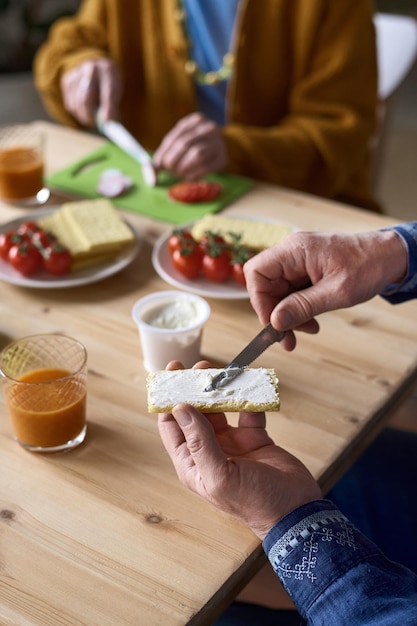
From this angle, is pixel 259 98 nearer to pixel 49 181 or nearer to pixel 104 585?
pixel 49 181

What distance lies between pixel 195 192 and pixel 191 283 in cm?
35

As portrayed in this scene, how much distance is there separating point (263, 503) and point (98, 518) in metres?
0.20

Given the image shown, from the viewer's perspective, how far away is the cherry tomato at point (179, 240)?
55.5 inches

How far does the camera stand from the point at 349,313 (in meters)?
1.37

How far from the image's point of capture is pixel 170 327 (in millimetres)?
1197

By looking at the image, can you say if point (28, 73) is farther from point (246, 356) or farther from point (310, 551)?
point (310, 551)

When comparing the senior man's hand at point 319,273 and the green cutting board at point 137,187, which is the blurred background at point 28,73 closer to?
the green cutting board at point 137,187

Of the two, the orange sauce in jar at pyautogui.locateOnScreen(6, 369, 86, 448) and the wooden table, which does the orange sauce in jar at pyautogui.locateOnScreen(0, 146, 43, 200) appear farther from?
the orange sauce in jar at pyautogui.locateOnScreen(6, 369, 86, 448)

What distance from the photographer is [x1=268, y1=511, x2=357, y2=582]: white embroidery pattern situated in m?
0.88

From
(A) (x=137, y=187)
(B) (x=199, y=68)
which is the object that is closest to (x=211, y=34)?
(B) (x=199, y=68)

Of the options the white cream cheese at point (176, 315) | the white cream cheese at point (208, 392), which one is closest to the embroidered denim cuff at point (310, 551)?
the white cream cheese at point (208, 392)

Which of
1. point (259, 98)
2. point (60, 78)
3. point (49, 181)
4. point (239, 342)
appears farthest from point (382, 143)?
point (239, 342)

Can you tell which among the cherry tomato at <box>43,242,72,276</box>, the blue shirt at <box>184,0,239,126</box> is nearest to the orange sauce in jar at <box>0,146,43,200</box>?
the cherry tomato at <box>43,242,72,276</box>

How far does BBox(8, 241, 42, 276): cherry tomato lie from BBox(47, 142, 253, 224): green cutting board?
33 centimetres
